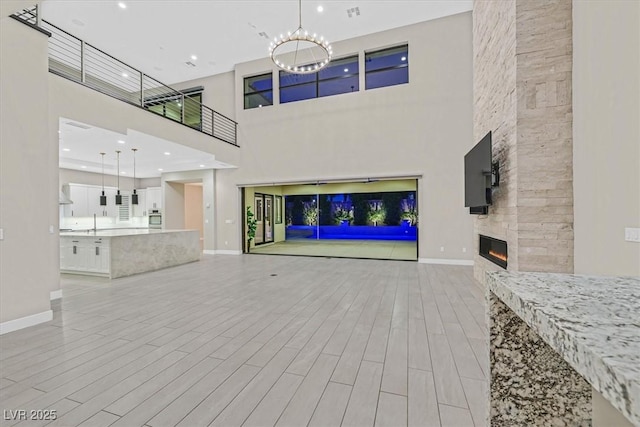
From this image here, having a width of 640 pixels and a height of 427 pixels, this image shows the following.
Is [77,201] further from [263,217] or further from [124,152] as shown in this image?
[263,217]

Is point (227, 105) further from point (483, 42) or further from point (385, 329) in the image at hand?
point (385, 329)

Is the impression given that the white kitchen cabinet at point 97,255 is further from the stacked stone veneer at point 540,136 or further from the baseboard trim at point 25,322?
the stacked stone veneer at point 540,136

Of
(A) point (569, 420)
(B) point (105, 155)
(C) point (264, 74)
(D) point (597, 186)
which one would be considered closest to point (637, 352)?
(A) point (569, 420)

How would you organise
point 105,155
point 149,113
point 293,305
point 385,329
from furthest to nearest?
point 105,155 < point 149,113 < point 293,305 < point 385,329

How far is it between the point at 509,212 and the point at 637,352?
149 inches

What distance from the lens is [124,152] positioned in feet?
24.1

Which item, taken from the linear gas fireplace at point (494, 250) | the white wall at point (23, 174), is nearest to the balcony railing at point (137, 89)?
the white wall at point (23, 174)

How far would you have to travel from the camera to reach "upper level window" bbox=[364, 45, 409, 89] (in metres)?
8.00

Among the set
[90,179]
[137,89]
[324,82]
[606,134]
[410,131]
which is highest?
[137,89]

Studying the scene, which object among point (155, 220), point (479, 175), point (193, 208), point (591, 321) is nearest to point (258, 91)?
point (193, 208)

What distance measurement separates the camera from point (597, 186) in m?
2.80

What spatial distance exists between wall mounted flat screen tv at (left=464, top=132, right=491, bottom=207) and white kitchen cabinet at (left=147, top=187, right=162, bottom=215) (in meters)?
11.0

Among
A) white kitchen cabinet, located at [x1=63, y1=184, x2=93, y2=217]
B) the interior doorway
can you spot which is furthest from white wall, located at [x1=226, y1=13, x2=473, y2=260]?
white kitchen cabinet, located at [x1=63, y1=184, x2=93, y2=217]

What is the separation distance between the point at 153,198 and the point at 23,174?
856 cm
